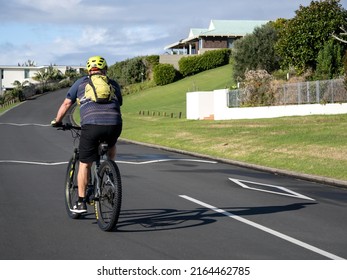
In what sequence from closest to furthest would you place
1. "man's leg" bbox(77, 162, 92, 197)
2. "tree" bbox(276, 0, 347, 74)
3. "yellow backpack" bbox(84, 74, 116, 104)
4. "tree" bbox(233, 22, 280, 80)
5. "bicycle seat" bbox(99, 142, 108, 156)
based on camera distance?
"yellow backpack" bbox(84, 74, 116, 104) → "bicycle seat" bbox(99, 142, 108, 156) → "man's leg" bbox(77, 162, 92, 197) → "tree" bbox(276, 0, 347, 74) → "tree" bbox(233, 22, 280, 80)

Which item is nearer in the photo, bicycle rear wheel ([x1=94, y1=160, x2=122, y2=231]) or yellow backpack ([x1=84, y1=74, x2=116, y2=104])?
bicycle rear wheel ([x1=94, y1=160, x2=122, y2=231])

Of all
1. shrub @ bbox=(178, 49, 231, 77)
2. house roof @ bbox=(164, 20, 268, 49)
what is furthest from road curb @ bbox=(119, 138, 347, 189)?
house roof @ bbox=(164, 20, 268, 49)

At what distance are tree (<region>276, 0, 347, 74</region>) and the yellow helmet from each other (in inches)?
1341

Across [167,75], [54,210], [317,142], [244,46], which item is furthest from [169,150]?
[167,75]

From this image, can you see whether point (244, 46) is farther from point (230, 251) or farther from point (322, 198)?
point (230, 251)

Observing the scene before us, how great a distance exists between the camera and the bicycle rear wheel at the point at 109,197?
7.99m

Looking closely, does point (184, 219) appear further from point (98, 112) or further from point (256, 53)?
point (256, 53)

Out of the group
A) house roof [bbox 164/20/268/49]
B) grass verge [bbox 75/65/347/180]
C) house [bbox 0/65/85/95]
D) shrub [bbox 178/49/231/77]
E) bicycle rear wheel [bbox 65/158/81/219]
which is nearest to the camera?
bicycle rear wheel [bbox 65/158/81/219]

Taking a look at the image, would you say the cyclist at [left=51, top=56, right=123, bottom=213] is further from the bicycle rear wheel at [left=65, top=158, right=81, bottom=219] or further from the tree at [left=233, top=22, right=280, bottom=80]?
the tree at [left=233, top=22, right=280, bottom=80]

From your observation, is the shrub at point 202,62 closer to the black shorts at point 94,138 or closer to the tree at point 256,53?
the tree at point 256,53

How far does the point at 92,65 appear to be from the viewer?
28.2 ft

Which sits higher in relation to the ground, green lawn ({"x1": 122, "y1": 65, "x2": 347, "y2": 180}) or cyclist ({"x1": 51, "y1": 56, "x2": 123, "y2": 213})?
cyclist ({"x1": 51, "y1": 56, "x2": 123, "y2": 213})

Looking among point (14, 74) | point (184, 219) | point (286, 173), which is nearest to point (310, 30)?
point (286, 173)

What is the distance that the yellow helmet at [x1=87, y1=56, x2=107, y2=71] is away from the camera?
338 inches
